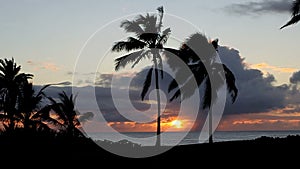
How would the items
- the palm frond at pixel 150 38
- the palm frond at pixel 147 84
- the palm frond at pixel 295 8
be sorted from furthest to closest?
the palm frond at pixel 150 38, the palm frond at pixel 147 84, the palm frond at pixel 295 8

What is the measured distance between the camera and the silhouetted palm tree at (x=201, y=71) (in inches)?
1503

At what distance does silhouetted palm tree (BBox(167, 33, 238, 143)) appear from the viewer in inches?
1503

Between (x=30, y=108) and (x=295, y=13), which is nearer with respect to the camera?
(x=295, y=13)

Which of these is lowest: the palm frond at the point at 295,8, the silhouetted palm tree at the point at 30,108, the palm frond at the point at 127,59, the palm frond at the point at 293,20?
the silhouetted palm tree at the point at 30,108

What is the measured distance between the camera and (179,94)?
39.2 m

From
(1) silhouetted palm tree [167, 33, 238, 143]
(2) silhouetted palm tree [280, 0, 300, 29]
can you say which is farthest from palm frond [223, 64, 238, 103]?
(2) silhouetted palm tree [280, 0, 300, 29]

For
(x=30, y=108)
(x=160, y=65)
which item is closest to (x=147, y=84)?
(x=160, y=65)

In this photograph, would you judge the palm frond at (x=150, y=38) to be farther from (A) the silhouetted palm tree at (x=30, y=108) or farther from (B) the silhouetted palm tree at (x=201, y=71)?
(A) the silhouetted palm tree at (x=30, y=108)

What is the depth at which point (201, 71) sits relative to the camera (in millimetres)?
38531

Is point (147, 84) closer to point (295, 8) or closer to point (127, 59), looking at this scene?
point (127, 59)

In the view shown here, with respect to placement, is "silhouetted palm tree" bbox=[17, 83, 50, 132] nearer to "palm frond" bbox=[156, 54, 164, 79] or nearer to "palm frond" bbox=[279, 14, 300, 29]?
"palm frond" bbox=[156, 54, 164, 79]

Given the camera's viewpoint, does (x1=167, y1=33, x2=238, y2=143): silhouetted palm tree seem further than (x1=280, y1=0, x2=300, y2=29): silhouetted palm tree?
Yes

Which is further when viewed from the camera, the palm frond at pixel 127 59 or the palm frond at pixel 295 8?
the palm frond at pixel 127 59

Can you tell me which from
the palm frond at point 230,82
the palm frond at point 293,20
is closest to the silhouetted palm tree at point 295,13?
the palm frond at point 293,20
